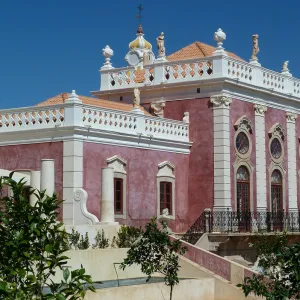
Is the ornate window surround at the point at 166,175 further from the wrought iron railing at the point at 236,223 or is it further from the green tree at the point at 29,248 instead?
the green tree at the point at 29,248

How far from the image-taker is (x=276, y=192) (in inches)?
1278

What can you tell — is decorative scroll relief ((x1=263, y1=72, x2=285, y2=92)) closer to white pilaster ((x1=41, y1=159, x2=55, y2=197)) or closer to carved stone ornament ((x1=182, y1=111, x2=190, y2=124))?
carved stone ornament ((x1=182, y1=111, x2=190, y2=124))

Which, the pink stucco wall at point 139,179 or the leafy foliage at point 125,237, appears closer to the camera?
the leafy foliage at point 125,237

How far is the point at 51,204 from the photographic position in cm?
1077

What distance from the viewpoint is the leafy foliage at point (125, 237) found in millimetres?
23969

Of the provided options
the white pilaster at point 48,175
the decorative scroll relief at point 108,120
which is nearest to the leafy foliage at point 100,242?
the white pilaster at point 48,175

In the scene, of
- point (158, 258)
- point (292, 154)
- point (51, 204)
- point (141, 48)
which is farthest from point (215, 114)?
point (51, 204)

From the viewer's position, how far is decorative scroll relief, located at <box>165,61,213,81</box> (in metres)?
29.6

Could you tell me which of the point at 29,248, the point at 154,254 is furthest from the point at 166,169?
the point at 29,248

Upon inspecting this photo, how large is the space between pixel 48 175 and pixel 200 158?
306 inches

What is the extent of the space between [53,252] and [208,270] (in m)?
14.5

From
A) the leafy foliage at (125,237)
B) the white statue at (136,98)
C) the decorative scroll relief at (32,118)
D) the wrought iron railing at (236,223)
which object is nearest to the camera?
the leafy foliage at (125,237)

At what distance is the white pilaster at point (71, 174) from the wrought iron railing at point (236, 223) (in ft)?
15.1

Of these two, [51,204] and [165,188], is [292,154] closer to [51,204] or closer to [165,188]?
[165,188]
